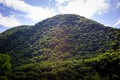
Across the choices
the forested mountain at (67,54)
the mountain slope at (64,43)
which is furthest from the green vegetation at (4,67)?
the mountain slope at (64,43)

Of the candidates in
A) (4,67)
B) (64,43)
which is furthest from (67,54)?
(4,67)

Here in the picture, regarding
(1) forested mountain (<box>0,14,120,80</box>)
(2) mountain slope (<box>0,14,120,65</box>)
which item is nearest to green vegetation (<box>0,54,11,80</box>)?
(1) forested mountain (<box>0,14,120,80</box>)

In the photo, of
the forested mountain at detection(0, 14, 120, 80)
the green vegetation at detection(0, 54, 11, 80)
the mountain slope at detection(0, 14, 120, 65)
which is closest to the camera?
the green vegetation at detection(0, 54, 11, 80)

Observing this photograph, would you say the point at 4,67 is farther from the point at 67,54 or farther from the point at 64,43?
the point at 64,43

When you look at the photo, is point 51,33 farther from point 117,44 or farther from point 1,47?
point 117,44

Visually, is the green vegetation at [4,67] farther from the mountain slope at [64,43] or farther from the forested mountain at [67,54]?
the mountain slope at [64,43]

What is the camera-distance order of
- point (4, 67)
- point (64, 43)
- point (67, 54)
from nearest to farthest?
point (4, 67) → point (67, 54) → point (64, 43)

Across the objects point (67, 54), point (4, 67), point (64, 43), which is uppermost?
point (64, 43)

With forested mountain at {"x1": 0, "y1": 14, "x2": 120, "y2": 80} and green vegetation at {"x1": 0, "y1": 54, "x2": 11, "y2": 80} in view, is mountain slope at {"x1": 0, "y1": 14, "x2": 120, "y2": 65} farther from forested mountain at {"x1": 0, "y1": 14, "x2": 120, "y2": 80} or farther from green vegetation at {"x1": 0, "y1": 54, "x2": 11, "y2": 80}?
green vegetation at {"x1": 0, "y1": 54, "x2": 11, "y2": 80}

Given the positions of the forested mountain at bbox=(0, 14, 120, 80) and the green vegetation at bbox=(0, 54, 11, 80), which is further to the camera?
the forested mountain at bbox=(0, 14, 120, 80)
